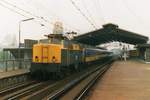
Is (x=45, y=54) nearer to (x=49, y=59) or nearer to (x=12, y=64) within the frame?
(x=49, y=59)

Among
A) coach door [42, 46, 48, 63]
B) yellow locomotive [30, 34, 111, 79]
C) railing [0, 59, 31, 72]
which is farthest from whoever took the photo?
railing [0, 59, 31, 72]

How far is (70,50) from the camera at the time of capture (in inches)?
1041

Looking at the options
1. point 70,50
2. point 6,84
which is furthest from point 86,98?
point 70,50

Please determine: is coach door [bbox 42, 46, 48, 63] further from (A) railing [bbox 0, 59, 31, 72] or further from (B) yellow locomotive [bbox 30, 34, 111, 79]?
(A) railing [bbox 0, 59, 31, 72]

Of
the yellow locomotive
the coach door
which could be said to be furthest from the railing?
the coach door

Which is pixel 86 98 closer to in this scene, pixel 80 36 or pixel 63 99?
pixel 63 99

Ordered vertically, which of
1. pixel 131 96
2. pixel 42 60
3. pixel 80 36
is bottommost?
pixel 131 96

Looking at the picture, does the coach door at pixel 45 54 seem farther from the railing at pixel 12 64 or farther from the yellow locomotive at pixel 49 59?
the railing at pixel 12 64

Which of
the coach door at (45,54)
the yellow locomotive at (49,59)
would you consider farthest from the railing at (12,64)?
the coach door at (45,54)

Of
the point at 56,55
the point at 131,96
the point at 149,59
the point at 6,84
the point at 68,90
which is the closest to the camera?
the point at 131,96

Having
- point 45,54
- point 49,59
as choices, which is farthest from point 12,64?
point 49,59

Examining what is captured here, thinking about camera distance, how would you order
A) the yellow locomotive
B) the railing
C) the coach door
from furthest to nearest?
the railing
the coach door
the yellow locomotive

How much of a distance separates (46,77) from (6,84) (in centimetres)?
417

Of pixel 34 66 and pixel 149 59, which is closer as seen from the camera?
pixel 34 66
